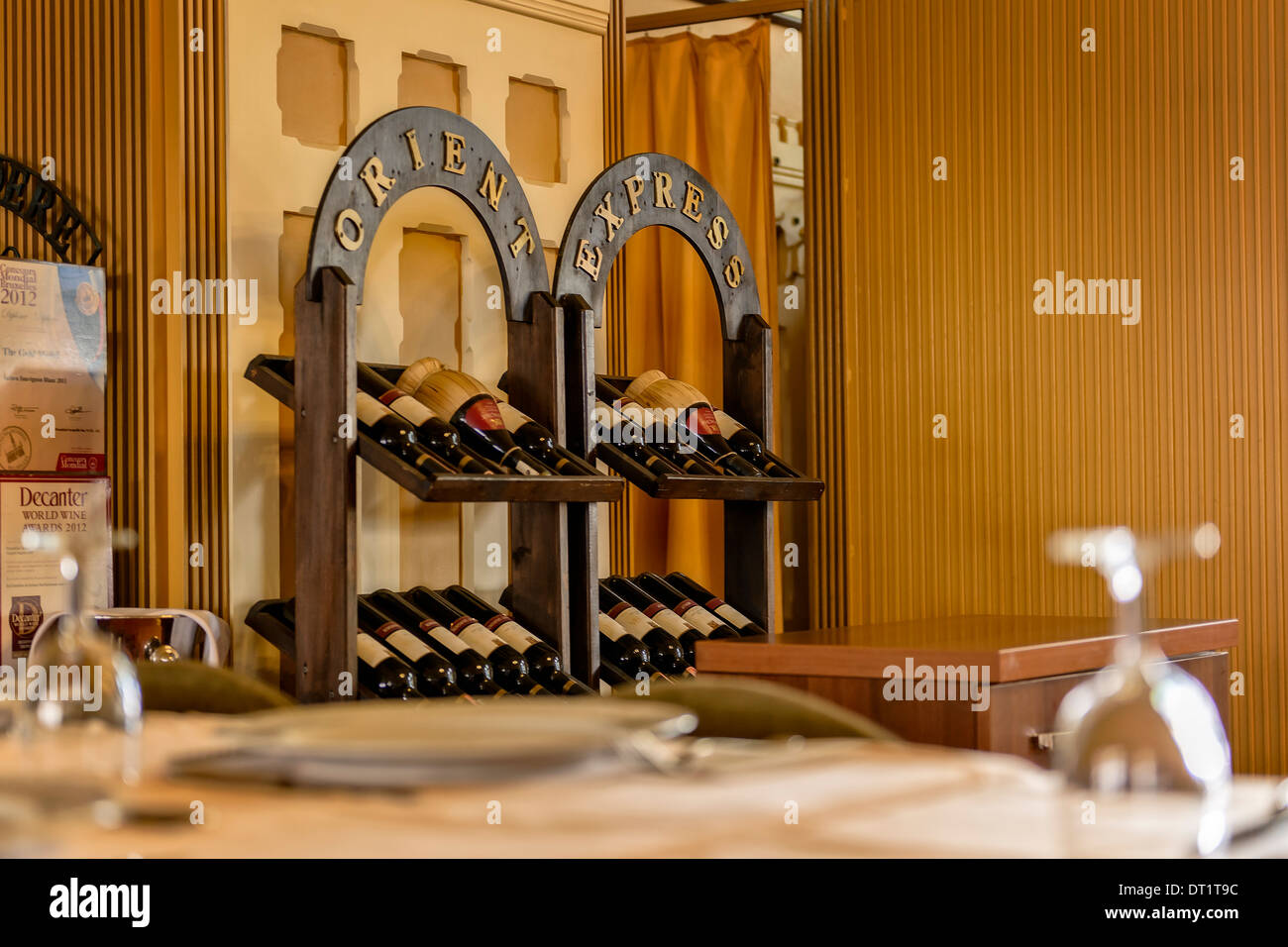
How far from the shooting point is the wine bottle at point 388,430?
2.73 m

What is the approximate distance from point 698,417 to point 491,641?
0.82 meters

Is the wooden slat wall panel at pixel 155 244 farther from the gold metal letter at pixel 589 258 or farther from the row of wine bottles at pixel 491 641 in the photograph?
the gold metal letter at pixel 589 258

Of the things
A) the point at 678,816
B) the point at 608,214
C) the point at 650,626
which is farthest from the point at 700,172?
the point at 678,816

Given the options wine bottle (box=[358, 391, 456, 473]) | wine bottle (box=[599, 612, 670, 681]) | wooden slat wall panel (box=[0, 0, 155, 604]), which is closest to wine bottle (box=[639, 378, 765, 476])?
wine bottle (box=[599, 612, 670, 681])

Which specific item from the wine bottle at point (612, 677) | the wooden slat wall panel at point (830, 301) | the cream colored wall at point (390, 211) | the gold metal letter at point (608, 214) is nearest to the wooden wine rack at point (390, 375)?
the wine bottle at point (612, 677)

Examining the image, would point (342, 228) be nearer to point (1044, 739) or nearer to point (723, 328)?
point (723, 328)

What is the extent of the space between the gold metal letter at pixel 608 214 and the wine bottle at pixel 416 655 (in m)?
1.07

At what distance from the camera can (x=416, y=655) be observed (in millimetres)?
2832

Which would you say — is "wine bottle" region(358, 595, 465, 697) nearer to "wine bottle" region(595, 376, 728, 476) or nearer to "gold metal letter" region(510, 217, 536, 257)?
"wine bottle" region(595, 376, 728, 476)

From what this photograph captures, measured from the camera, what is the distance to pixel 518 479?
2.78 m

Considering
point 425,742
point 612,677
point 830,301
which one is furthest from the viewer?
point 830,301

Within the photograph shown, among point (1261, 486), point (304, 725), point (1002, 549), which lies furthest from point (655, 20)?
point (304, 725)

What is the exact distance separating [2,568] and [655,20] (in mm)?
3057

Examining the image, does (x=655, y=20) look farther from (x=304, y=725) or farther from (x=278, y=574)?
(x=304, y=725)
